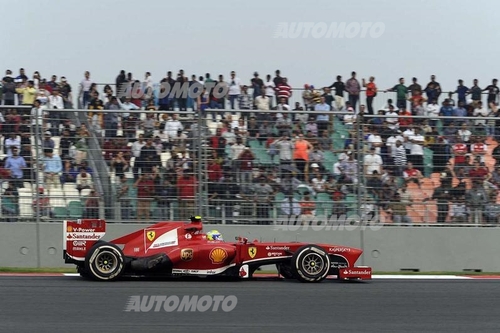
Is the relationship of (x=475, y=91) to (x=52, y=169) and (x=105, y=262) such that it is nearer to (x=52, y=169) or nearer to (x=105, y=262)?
(x=52, y=169)

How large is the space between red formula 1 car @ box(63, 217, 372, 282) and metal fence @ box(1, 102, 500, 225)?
97.8 inches

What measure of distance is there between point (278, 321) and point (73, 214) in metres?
6.29

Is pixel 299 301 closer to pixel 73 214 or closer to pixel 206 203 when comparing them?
pixel 206 203

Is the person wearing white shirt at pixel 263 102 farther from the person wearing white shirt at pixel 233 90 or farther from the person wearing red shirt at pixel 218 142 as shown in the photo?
the person wearing red shirt at pixel 218 142

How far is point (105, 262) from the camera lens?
1043 cm

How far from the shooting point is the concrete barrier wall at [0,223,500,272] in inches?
527

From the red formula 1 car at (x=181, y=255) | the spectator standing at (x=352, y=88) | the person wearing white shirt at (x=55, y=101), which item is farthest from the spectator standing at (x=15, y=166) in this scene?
the spectator standing at (x=352, y=88)

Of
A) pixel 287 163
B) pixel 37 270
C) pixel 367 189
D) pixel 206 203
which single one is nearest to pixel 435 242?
pixel 367 189

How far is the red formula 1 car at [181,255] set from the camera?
10.4 m

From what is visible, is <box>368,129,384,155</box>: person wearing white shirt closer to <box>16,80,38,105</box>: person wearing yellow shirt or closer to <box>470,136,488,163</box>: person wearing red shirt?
<box>470,136,488,163</box>: person wearing red shirt

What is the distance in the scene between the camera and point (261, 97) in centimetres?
1783

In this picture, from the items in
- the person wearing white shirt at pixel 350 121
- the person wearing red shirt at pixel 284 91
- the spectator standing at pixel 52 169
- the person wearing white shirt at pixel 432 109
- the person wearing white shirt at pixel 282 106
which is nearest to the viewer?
the spectator standing at pixel 52 169

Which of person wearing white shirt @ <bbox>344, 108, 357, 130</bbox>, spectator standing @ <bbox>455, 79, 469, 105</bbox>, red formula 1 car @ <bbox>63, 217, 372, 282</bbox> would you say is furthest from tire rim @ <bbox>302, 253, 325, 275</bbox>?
spectator standing @ <bbox>455, 79, 469, 105</bbox>

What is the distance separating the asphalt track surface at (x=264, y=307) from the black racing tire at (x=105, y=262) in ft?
0.64
